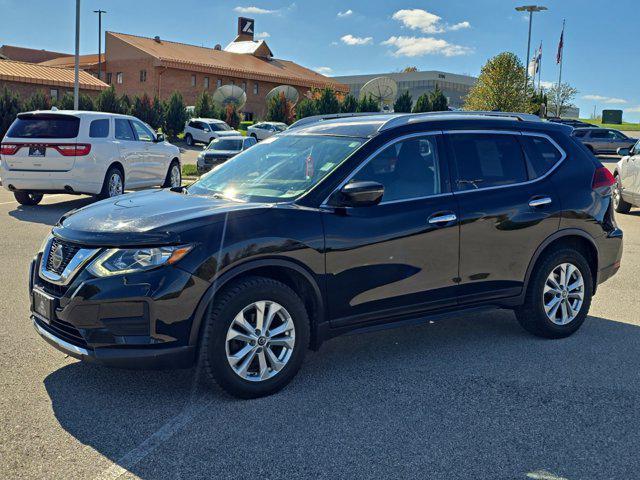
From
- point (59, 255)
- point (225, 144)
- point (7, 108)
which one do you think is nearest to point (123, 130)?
point (59, 255)

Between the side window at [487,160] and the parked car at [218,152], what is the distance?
18.9 meters

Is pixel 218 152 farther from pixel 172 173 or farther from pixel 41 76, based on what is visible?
pixel 41 76

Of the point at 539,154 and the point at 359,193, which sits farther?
the point at 539,154


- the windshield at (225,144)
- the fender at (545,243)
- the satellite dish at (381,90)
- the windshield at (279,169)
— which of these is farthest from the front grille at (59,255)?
the satellite dish at (381,90)

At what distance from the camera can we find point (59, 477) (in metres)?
3.31

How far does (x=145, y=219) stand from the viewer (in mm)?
4254

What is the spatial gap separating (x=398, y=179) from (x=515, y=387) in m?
1.59

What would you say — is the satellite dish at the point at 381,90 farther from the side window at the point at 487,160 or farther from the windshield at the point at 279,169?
the windshield at the point at 279,169

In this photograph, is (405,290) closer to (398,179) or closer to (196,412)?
(398,179)

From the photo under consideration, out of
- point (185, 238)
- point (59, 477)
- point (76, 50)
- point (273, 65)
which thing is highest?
point (273, 65)

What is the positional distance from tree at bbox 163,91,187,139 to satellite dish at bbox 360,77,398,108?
49.0 ft

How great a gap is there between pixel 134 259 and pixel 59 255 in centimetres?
60

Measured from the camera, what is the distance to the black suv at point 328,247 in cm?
402

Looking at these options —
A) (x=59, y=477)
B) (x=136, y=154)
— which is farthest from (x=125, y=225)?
(x=136, y=154)
